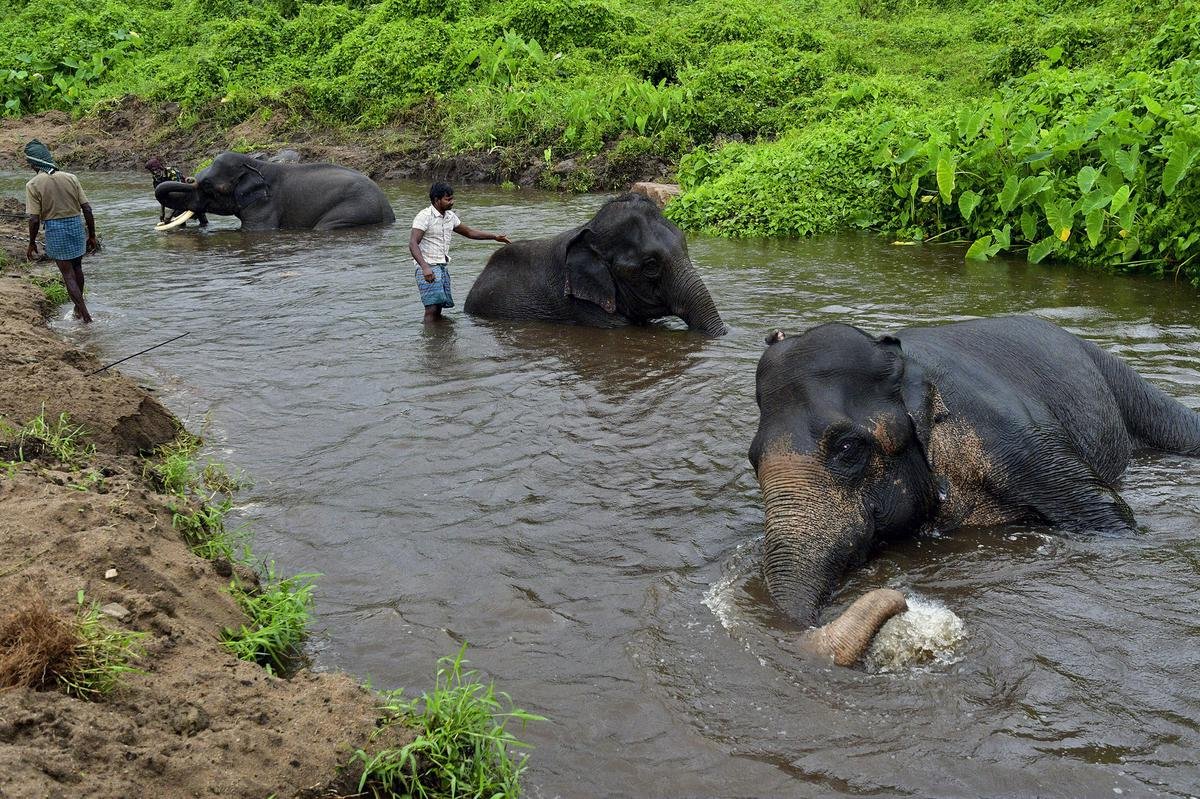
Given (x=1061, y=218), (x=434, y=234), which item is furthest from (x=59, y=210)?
(x=1061, y=218)

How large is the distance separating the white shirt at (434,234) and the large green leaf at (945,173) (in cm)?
545

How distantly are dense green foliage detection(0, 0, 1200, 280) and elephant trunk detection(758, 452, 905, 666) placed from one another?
282 inches

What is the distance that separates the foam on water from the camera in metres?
4.45

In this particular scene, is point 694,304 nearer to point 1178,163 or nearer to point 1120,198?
point 1120,198

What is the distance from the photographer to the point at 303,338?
34.0ft

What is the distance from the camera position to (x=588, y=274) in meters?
10.4

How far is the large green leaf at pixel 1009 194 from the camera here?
1179 centimetres

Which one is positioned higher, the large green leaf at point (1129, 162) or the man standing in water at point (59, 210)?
the large green leaf at point (1129, 162)

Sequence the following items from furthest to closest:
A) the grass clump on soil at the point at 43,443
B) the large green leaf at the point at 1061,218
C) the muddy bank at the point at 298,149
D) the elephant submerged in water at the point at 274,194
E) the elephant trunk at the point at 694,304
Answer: the muddy bank at the point at 298,149 → the elephant submerged in water at the point at 274,194 → the large green leaf at the point at 1061,218 → the elephant trunk at the point at 694,304 → the grass clump on soil at the point at 43,443

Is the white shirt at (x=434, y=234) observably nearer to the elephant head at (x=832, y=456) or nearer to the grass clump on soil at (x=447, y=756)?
the elephant head at (x=832, y=456)

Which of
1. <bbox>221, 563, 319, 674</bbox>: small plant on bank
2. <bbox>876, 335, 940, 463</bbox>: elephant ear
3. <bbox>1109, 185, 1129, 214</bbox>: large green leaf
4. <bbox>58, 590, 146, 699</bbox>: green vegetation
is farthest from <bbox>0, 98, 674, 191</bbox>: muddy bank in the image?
<bbox>58, 590, 146, 699</bbox>: green vegetation

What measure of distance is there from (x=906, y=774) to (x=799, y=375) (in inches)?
76.8

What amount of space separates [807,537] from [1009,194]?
8.35m

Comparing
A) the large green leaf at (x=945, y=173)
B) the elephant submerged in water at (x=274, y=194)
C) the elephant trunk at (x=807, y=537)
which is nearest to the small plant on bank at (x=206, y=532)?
the elephant trunk at (x=807, y=537)
